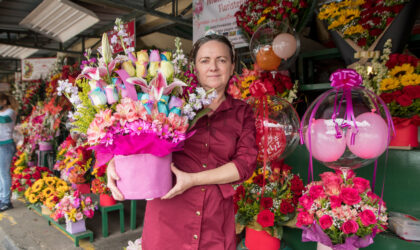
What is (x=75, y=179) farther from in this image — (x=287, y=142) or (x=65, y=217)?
(x=287, y=142)

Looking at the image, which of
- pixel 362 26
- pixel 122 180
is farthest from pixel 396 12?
pixel 122 180

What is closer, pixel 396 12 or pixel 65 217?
pixel 396 12

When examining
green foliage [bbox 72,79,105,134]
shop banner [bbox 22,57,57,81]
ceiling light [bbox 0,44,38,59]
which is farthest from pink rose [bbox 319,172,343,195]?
ceiling light [bbox 0,44,38,59]

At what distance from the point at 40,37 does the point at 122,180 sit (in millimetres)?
8153

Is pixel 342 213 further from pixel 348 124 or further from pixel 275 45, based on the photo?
pixel 275 45

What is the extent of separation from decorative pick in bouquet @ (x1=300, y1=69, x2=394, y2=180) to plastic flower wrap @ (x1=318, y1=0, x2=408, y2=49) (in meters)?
0.86

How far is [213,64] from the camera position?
1.14 m

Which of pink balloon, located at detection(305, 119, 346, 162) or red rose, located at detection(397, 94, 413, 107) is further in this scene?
red rose, located at detection(397, 94, 413, 107)

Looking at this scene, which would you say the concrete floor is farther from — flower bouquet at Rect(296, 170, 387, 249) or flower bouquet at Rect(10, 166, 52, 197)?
flower bouquet at Rect(296, 170, 387, 249)

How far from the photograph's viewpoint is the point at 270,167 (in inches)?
80.4

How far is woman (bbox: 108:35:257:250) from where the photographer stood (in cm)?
111

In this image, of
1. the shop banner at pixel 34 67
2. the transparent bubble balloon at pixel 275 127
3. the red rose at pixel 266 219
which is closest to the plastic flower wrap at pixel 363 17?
the transparent bubble balloon at pixel 275 127

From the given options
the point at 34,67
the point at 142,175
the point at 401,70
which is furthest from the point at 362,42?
the point at 34,67

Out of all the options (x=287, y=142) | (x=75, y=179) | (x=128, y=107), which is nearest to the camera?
(x=128, y=107)
